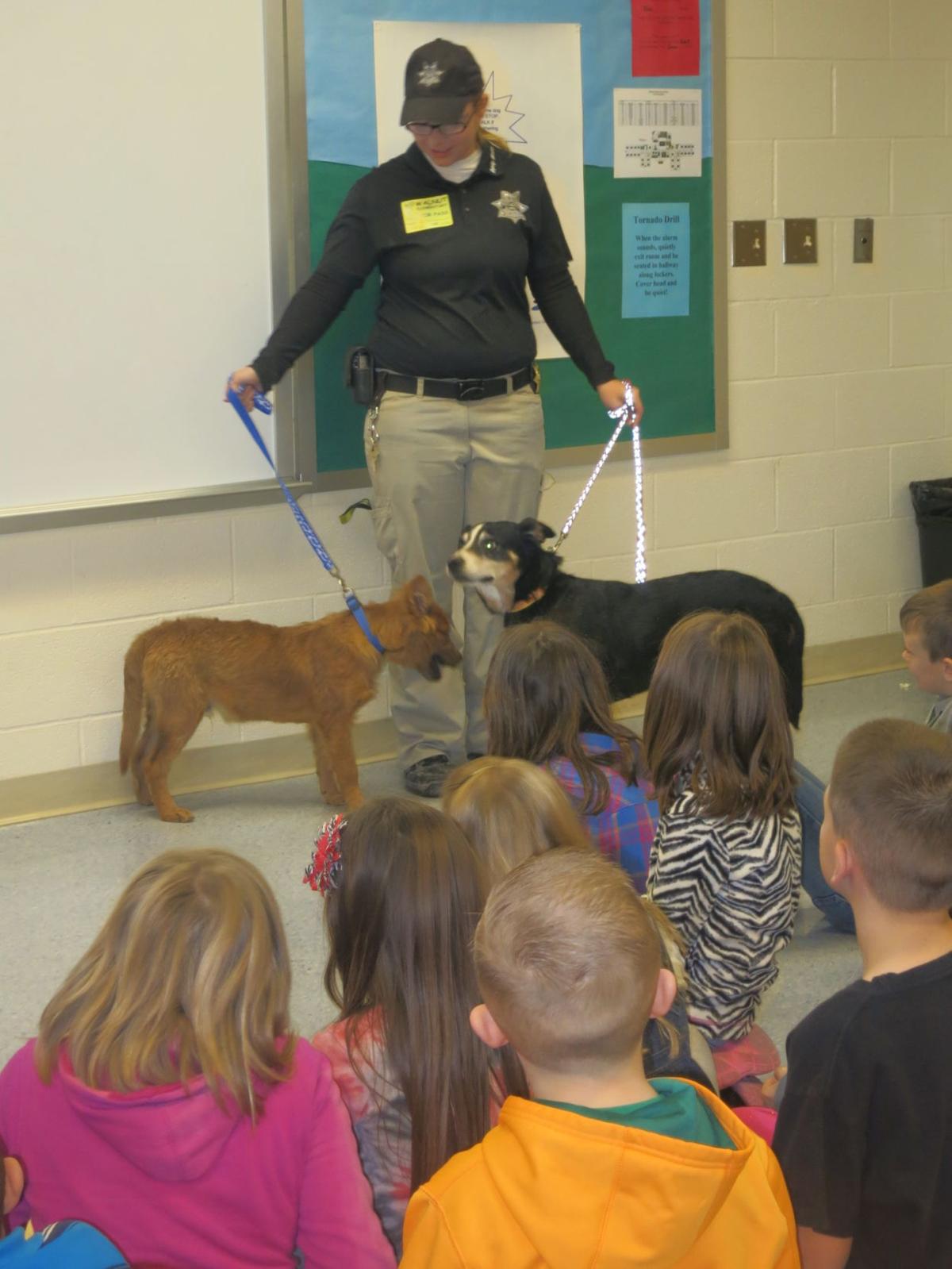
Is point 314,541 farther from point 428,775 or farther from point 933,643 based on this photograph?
point 933,643

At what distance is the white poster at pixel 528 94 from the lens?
3818mm

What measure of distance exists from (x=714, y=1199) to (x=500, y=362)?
9.57 feet

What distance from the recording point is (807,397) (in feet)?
15.6

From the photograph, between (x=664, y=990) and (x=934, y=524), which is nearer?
(x=664, y=990)

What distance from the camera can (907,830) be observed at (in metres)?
1.49

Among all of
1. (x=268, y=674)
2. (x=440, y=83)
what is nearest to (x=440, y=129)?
(x=440, y=83)

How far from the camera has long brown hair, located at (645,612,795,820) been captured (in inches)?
84.1

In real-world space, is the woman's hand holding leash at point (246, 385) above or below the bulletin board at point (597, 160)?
below

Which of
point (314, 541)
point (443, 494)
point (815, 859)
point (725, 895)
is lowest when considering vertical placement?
point (815, 859)

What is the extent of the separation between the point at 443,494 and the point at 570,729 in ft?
5.14

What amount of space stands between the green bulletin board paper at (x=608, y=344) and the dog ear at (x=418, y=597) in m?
0.48

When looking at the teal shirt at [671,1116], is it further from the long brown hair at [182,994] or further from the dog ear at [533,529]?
the dog ear at [533,529]

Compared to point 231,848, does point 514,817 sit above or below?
above

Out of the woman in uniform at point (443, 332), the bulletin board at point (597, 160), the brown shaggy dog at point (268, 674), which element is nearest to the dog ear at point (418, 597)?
the brown shaggy dog at point (268, 674)
